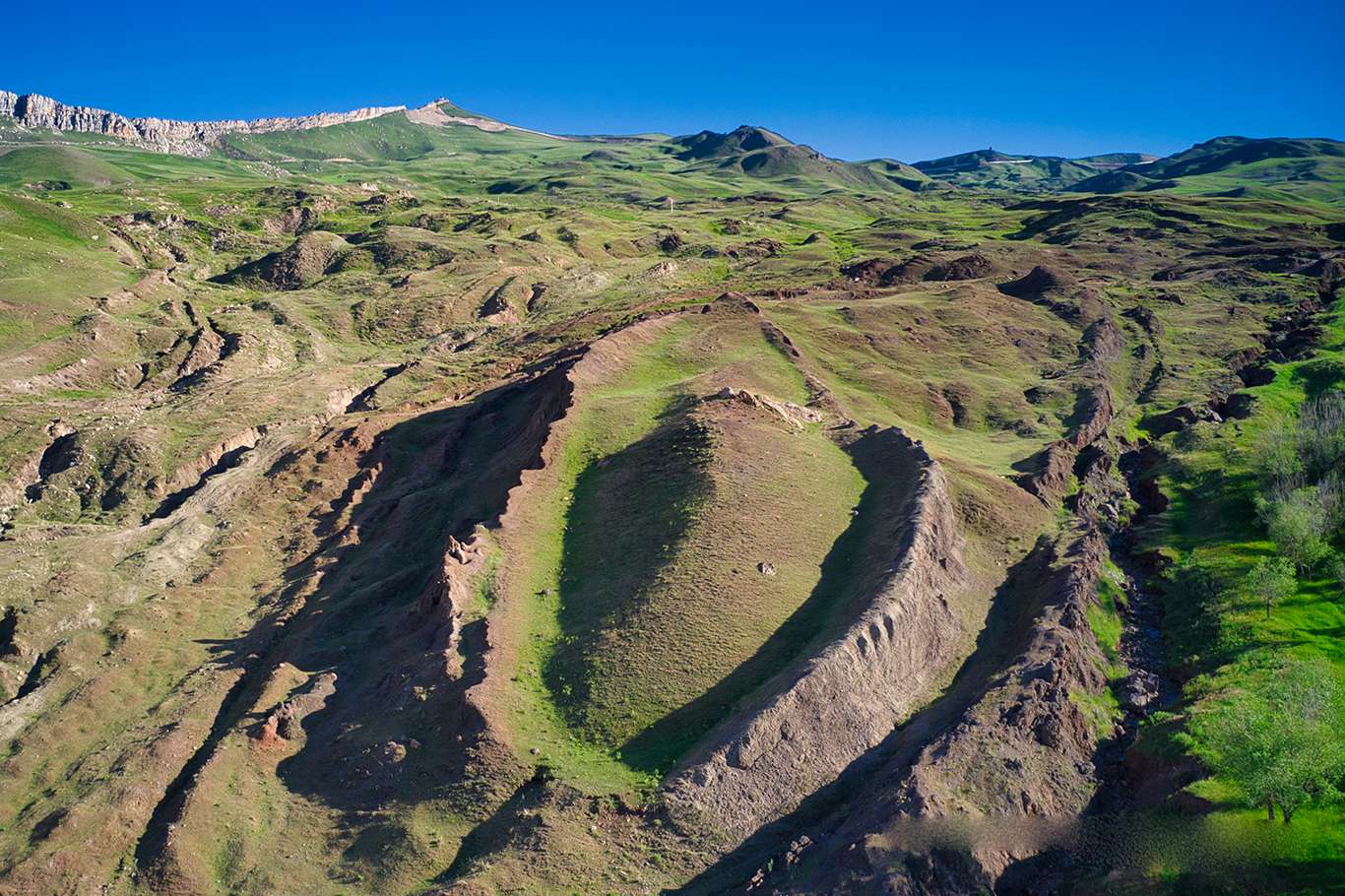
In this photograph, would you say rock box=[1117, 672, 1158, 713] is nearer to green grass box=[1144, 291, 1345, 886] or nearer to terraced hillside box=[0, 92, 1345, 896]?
terraced hillside box=[0, 92, 1345, 896]

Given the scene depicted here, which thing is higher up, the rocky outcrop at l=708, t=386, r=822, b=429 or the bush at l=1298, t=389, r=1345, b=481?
the bush at l=1298, t=389, r=1345, b=481

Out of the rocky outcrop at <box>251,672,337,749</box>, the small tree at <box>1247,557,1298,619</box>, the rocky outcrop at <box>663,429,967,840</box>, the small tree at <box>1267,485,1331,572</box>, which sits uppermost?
the small tree at <box>1267,485,1331,572</box>

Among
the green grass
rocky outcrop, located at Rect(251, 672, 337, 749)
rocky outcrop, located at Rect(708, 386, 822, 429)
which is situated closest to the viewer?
the green grass

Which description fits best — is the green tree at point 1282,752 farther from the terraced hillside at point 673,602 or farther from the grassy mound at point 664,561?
the grassy mound at point 664,561

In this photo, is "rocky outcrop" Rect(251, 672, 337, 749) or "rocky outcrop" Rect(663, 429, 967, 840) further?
"rocky outcrop" Rect(251, 672, 337, 749)

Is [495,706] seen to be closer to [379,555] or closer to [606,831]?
[606,831]

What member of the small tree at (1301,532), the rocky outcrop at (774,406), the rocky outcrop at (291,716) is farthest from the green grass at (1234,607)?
the rocky outcrop at (291,716)

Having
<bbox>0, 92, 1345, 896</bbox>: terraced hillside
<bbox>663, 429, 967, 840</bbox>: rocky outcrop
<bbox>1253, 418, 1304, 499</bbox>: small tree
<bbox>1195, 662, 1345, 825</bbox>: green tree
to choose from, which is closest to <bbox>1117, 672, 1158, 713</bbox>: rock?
<bbox>0, 92, 1345, 896</bbox>: terraced hillside
